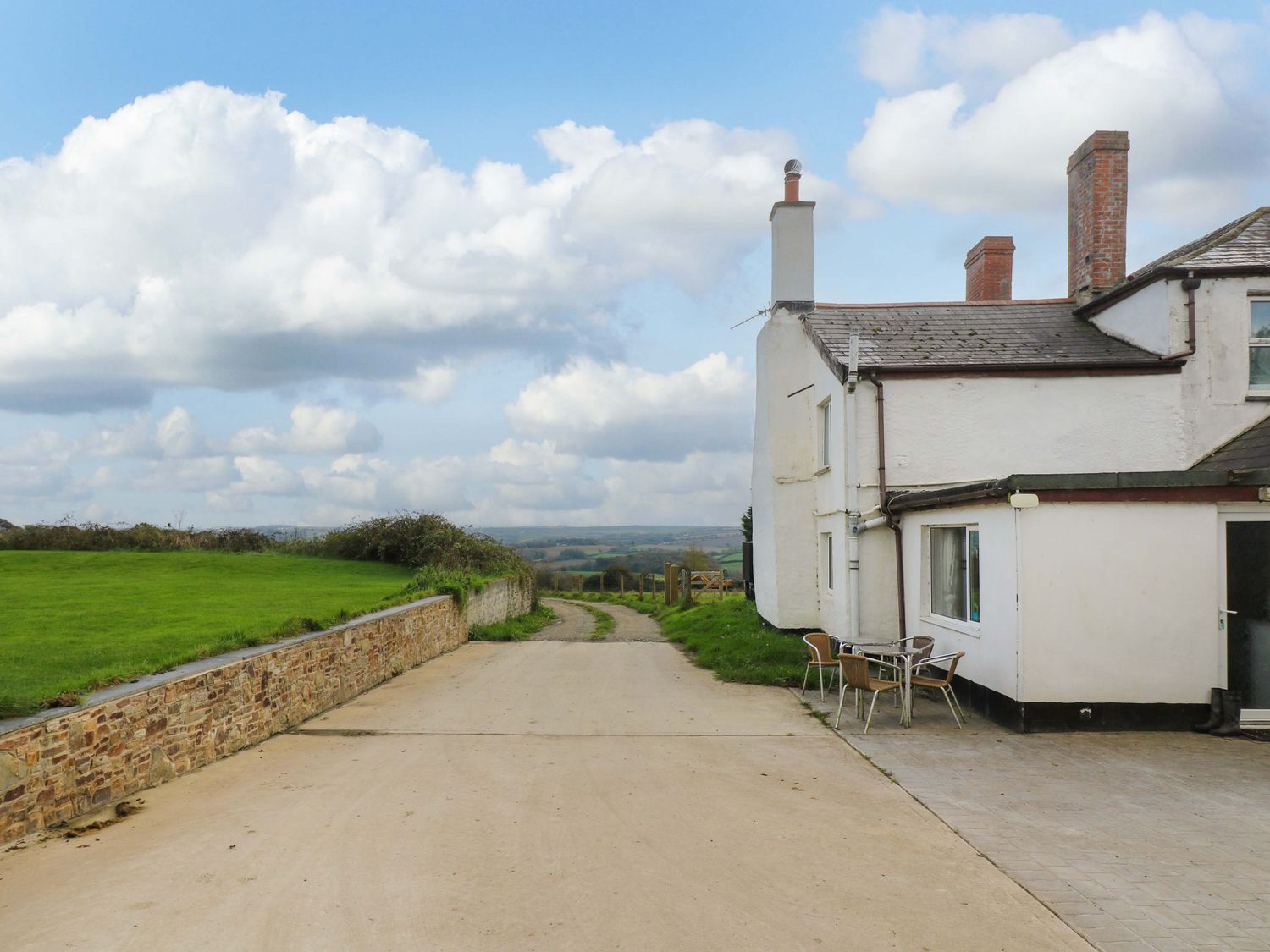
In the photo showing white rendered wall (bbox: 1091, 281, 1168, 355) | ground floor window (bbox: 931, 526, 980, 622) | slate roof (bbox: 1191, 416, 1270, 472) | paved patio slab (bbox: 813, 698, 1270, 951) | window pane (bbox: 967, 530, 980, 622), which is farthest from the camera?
white rendered wall (bbox: 1091, 281, 1168, 355)

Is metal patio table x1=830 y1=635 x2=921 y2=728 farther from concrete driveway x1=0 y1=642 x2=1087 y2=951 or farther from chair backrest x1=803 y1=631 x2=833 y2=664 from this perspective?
concrete driveway x1=0 y1=642 x2=1087 y2=951

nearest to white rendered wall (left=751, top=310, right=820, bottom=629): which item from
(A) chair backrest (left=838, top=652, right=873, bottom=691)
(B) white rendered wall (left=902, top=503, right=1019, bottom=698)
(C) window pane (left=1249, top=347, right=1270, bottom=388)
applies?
(B) white rendered wall (left=902, top=503, right=1019, bottom=698)

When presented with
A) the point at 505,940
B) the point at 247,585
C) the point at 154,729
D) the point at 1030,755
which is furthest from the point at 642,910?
the point at 247,585

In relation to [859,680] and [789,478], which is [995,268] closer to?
[789,478]

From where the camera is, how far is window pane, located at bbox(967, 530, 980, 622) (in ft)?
35.3

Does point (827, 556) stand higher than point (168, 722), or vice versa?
point (827, 556)

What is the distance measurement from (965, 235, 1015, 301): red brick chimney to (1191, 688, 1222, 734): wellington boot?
1170 cm

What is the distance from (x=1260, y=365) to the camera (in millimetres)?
13594

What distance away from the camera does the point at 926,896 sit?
5105 millimetres

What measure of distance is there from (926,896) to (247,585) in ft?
51.6

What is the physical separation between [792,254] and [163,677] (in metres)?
13.4

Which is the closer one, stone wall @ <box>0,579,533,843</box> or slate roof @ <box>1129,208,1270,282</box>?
stone wall @ <box>0,579,533,843</box>

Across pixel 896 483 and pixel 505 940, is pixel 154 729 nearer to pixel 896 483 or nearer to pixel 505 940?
pixel 505 940

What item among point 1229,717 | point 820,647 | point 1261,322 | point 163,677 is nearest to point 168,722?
point 163,677
